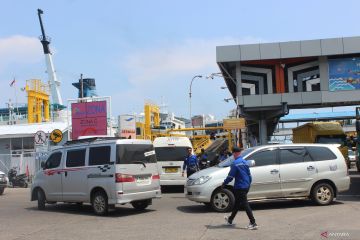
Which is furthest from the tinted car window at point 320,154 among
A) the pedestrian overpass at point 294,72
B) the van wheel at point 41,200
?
the pedestrian overpass at point 294,72

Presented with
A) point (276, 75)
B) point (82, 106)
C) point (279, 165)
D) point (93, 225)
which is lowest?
point (93, 225)

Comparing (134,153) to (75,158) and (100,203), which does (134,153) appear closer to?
(100,203)

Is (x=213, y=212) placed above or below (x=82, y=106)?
below

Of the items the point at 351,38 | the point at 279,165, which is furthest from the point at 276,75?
the point at 279,165

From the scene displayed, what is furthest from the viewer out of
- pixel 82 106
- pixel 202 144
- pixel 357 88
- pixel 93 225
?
pixel 202 144

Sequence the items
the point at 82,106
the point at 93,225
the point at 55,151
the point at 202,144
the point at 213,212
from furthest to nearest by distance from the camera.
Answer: the point at 202,144 < the point at 82,106 < the point at 55,151 < the point at 213,212 < the point at 93,225

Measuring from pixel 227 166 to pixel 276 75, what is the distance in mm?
19343

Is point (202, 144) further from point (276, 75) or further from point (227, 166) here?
point (227, 166)

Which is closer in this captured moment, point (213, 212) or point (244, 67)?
point (213, 212)

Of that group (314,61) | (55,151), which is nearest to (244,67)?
(314,61)

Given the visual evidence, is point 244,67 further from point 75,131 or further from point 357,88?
point 75,131

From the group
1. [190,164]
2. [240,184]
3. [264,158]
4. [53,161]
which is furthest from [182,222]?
[190,164]

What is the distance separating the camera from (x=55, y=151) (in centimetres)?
1456

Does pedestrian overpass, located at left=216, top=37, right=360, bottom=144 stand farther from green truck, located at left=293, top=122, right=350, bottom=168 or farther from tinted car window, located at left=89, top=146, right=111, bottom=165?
tinted car window, located at left=89, top=146, right=111, bottom=165
